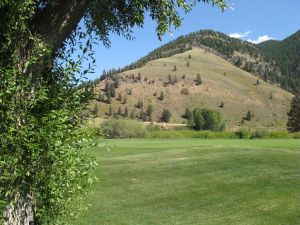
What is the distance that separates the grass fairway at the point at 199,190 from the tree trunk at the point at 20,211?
20.7ft

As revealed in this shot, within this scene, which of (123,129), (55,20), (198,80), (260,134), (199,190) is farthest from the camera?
(198,80)

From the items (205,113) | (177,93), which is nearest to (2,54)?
(205,113)

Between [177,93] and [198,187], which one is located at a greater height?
[177,93]

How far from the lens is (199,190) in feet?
85.4

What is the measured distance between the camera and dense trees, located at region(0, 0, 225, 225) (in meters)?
7.58

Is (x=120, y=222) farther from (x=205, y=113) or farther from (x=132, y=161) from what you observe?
(x=205, y=113)

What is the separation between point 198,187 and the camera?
26.9 meters

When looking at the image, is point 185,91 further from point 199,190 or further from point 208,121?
point 199,190

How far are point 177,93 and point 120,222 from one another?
526 feet

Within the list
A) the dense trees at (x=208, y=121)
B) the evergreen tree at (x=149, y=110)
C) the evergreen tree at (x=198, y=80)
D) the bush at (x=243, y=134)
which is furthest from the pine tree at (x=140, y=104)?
the bush at (x=243, y=134)

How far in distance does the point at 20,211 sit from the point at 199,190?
18956 mm

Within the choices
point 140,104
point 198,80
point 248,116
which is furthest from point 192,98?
point 248,116

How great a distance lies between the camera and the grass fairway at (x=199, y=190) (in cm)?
1958

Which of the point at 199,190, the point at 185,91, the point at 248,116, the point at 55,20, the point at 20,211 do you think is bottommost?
the point at 199,190
